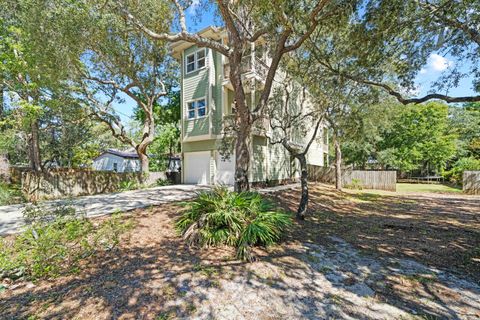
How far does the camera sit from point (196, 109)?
551 inches

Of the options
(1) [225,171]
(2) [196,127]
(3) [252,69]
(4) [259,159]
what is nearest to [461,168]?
(4) [259,159]

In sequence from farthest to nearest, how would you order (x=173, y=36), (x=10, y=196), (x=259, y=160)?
(x=259, y=160)
(x=10, y=196)
(x=173, y=36)

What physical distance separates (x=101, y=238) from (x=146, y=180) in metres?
10.2

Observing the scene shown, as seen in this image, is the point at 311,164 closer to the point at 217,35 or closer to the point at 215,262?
the point at 217,35

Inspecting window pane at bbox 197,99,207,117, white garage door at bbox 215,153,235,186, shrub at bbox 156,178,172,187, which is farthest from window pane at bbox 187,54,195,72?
shrub at bbox 156,178,172,187

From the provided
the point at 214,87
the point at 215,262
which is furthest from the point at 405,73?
the point at 214,87

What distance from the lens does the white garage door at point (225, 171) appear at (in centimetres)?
1362

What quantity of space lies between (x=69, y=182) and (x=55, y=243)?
27.1 feet

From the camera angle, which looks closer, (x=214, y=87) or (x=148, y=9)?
(x=148, y=9)

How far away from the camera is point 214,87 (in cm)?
1352

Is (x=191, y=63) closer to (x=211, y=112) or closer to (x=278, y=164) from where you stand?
(x=211, y=112)

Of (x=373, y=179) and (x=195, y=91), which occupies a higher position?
(x=195, y=91)

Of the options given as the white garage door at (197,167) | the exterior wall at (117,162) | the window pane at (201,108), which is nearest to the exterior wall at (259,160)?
the white garage door at (197,167)

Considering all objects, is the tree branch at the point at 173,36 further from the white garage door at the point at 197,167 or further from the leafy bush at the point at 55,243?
the white garage door at the point at 197,167
